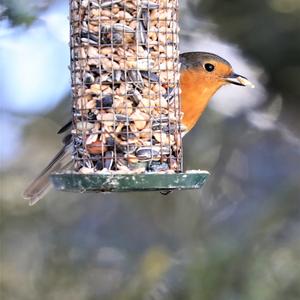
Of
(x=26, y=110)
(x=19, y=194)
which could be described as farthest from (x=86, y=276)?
(x=26, y=110)

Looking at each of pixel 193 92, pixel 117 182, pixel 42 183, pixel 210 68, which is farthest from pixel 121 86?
pixel 42 183

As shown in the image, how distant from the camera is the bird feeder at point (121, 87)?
3809 mm

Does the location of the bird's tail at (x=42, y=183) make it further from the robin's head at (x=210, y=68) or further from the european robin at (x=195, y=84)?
the robin's head at (x=210, y=68)

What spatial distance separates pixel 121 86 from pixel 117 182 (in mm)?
546

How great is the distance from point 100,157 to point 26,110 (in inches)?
108

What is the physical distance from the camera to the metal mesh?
3.81m

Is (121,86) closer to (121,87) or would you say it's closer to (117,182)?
(121,87)

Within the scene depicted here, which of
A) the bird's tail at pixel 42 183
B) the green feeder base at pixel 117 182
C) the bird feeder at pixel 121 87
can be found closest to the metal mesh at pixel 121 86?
the bird feeder at pixel 121 87

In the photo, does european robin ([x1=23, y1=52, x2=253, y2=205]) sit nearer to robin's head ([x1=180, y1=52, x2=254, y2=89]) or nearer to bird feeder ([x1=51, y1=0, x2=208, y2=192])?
robin's head ([x1=180, y1=52, x2=254, y2=89])

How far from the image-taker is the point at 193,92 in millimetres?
4652

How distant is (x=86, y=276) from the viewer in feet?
22.0

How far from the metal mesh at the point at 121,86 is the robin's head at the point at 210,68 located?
729 mm

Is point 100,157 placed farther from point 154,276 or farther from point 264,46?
point 154,276

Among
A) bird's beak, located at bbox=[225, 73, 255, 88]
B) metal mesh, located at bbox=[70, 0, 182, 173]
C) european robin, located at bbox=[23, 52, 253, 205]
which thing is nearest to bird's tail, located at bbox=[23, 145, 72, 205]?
european robin, located at bbox=[23, 52, 253, 205]
